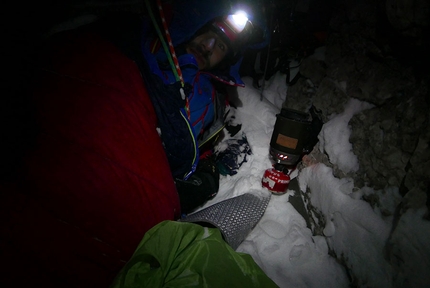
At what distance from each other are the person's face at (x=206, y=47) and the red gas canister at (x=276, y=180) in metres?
1.36

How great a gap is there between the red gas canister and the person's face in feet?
4.47

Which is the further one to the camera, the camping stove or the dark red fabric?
the camping stove

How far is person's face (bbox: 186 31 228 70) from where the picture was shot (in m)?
2.32

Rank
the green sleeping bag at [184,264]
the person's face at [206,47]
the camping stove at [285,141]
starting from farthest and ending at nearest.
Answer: the person's face at [206,47]
the camping stove at [285,141]
the green sleeping bag at [184,264]

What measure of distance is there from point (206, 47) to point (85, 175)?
5.94ft

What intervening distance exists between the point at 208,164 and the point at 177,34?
1.39m

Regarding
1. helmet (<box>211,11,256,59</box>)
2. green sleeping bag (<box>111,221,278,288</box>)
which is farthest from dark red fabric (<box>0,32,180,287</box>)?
helmet (<box>211,11,256,59</box>)

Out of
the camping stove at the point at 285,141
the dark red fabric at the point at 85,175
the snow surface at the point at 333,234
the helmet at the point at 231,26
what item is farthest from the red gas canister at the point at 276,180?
the helmet at the point at 231,26

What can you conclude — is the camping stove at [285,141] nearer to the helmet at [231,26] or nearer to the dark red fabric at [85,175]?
the dark red fabric at [85,175]

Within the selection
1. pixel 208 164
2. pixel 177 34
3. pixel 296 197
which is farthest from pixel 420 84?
pixel 177 34

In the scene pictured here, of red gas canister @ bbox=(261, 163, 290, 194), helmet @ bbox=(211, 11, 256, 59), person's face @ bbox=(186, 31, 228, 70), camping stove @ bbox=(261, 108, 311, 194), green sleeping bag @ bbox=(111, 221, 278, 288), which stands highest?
helmet @ bbox=(211, 11, 256, 59)

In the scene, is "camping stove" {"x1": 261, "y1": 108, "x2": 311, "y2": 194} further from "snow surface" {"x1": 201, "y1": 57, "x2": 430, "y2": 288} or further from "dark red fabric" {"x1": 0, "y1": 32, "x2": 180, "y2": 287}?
"dark red fabric" {"x1": 0, "y1": 32, "x2": 180, "y2": 287}

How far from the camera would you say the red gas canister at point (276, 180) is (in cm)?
179

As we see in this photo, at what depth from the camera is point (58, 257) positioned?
0.92 metres
